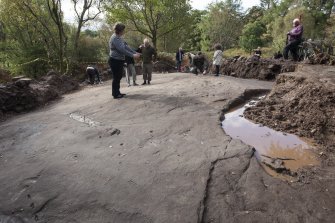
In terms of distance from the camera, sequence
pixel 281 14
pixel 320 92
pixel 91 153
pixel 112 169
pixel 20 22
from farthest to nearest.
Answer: pixel 281 14
pixel 20 22
pixel 320 92
pixel 91 153
pixel 112 169

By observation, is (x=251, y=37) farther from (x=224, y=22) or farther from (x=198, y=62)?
(x=198, y=62)

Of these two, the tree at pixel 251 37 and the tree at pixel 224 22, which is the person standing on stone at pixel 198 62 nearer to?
the tree at pixel 251 37

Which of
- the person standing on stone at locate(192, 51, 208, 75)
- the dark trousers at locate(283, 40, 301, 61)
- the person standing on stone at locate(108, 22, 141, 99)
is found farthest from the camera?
the person standing on stone at locate(192, 51, 208, 75)

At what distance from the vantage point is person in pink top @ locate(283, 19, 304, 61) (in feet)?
38.9

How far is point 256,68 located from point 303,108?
8.61 m

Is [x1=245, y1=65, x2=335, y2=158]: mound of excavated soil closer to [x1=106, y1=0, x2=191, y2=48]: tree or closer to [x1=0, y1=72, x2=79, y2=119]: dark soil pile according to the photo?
[x1=0, y1=72, x2=79, y2=119]: dark soil pile

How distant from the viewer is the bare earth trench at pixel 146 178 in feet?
10.9

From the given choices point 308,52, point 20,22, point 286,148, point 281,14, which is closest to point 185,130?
point 286,148

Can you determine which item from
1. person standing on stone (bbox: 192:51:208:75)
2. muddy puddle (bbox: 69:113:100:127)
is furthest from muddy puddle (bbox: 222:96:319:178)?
person standing on stone (bbox: 192:51:208:75)

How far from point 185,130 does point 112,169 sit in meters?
1.89

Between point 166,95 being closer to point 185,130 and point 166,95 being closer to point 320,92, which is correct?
point 185,130

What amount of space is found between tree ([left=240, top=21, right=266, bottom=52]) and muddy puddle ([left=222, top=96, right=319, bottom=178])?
41.4m

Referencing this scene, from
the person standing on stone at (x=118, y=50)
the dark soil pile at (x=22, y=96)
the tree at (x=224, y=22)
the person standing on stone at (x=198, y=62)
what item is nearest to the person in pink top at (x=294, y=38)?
the person standing on stone at (x=198, y=62)

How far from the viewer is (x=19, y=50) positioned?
2373 centimetres
